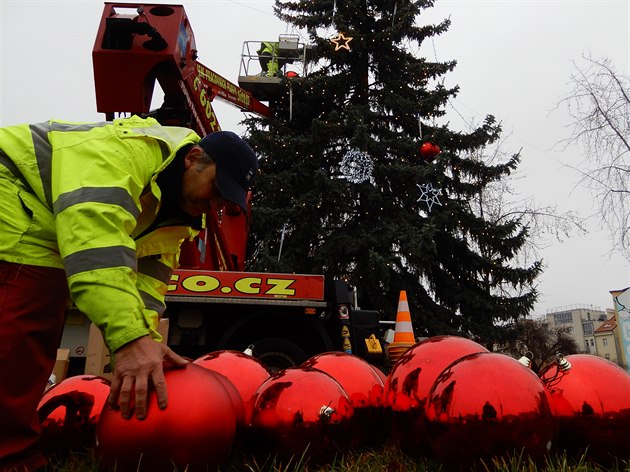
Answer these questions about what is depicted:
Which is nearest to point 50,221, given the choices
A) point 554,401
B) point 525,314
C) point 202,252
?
point 554,401

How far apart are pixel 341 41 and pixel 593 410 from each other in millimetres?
14190

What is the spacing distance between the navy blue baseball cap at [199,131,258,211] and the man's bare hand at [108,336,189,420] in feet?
2.43

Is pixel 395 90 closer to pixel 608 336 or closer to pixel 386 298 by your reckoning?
pixel 386 298

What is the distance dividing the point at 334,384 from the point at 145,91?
4792 millimetres

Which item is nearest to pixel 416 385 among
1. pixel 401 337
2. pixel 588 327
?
pixel 401 337

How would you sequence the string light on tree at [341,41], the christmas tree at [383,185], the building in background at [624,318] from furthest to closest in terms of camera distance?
the string light on tree at [341,41] → the christmas tree at [383,185] → the building in background at [624,318]

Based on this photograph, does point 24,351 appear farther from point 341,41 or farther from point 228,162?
point 341,41

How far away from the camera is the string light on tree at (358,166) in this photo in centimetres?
1431

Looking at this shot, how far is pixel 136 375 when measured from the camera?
5.47 ft

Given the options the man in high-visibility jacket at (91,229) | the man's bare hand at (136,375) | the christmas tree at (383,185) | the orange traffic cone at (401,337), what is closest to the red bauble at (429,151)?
the christmas tree at (383,185)

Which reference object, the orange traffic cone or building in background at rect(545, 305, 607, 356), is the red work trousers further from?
building in background at rect(545, 305, 607, 356)

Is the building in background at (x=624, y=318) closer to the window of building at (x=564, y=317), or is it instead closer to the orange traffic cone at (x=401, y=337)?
the orange traffic cone at (x=401, y=337)

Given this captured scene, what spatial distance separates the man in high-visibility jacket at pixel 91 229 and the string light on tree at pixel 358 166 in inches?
476

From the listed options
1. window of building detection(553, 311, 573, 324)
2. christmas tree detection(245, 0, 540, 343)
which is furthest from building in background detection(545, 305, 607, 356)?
christmas tree detection(245, 0, 540, 343)
